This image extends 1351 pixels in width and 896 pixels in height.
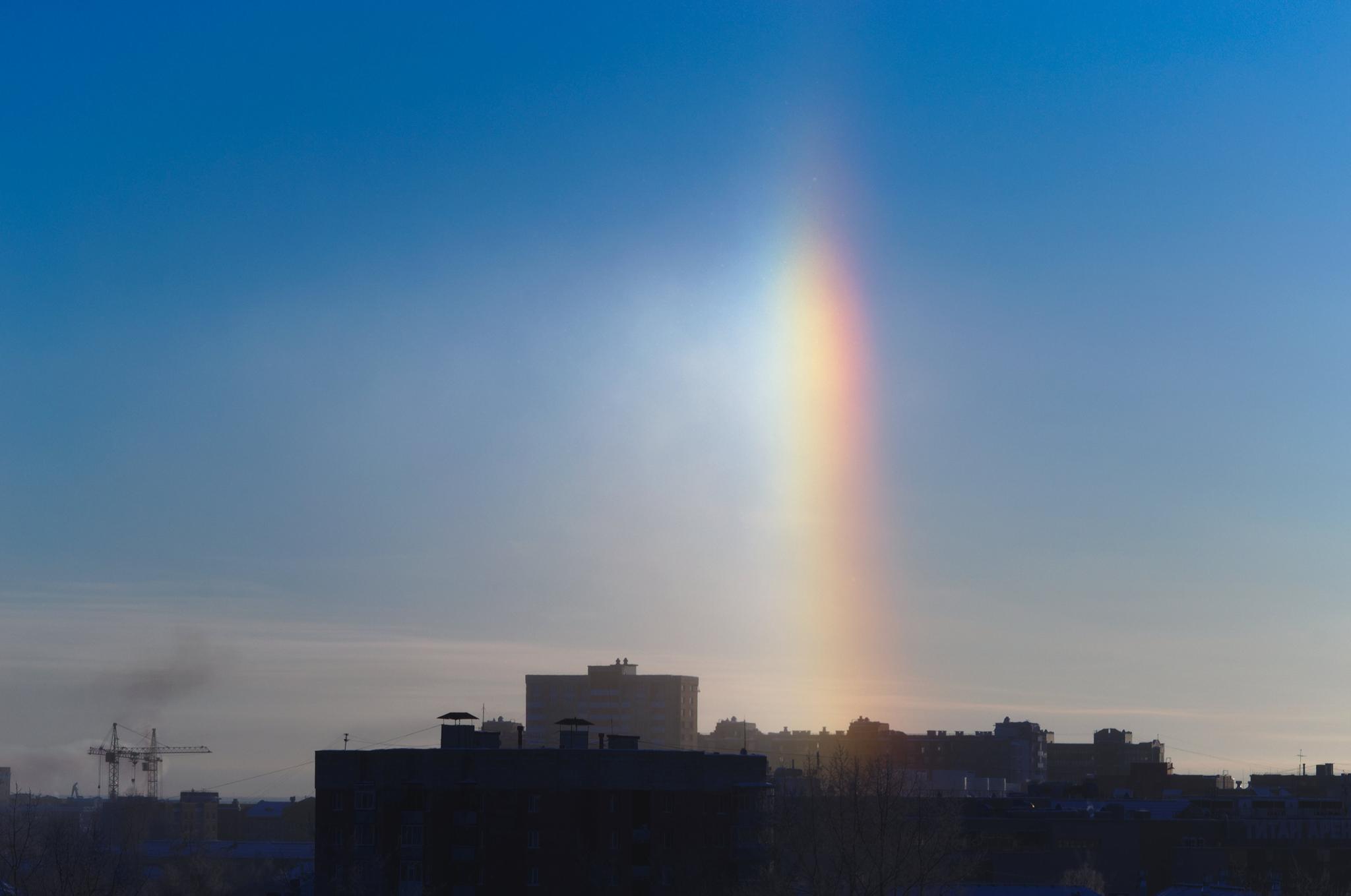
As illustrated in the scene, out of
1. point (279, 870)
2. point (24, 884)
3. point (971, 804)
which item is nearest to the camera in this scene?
point (24, 884)

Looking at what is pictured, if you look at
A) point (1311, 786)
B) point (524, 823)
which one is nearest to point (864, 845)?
point (524, 823)

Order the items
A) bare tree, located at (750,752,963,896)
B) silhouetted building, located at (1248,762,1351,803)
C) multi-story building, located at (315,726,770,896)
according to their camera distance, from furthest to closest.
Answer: silhouetted building, located at (1248,762,1351,803), multi-story building, located at (315,726,770,896), bare tree, located at (750,752,963,896)

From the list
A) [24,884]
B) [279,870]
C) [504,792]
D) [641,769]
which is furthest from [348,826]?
[279,870]

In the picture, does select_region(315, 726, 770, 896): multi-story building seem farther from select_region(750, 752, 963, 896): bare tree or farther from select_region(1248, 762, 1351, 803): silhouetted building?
select_region(1248, 762, 1351, 803): silhouetted building

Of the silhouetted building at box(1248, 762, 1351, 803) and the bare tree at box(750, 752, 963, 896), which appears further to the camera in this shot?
the silhouetted building at box(1248, 762, 1351, 803)

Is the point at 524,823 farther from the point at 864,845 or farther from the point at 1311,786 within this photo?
the point at 1311,786

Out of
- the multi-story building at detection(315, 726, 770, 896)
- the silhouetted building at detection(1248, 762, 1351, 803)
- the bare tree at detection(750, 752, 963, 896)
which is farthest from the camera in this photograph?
the silhouetted building at detection(1248, 762, 1351, 803)

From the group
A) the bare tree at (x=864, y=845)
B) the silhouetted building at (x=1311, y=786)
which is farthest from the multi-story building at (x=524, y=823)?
the silhouetted building at (x=1311, y=786)

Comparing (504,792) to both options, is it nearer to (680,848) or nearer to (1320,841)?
(680,848)

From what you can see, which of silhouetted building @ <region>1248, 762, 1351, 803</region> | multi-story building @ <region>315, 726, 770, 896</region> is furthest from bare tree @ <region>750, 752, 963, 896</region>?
silhouetted building @ <region>1248, 762, 1351, 803</region>
